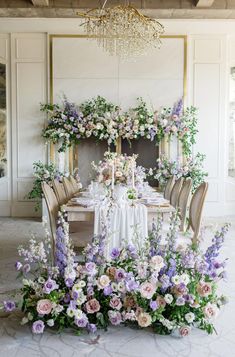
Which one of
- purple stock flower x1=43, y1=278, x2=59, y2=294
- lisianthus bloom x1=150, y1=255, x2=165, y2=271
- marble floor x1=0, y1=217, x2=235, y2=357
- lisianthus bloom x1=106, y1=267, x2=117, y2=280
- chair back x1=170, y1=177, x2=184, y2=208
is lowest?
marble floor x1=0, y1=217, x2=235, y2=357

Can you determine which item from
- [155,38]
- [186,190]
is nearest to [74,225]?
[186,190]

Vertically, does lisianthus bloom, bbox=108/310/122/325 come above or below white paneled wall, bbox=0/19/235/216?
below

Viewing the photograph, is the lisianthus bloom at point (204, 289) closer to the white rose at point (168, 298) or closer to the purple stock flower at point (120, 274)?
the white rose at point (168, 298)

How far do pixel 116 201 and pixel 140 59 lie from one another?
13.5ft

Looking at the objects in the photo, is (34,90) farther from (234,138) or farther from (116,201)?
(116,201)

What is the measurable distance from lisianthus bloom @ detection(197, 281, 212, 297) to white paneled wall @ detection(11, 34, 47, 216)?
16.4 ft

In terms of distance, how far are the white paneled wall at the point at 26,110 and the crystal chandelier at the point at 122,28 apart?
2.68 m

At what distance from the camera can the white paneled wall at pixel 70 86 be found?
707 centimetres

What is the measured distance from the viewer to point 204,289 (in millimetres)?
2652

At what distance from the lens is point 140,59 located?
23.4 ft

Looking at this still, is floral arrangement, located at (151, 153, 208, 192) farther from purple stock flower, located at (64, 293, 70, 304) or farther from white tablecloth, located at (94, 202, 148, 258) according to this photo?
purple stock flower, located at (64, 293, 70, 304)

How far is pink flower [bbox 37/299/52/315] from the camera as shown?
2.61 m

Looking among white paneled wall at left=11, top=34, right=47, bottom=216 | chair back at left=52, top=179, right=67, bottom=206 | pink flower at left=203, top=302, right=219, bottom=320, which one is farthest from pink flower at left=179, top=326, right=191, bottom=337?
white paneled wall at left=11, top=34, right=47, bottom=216

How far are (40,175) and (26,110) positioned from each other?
1.20 metres
